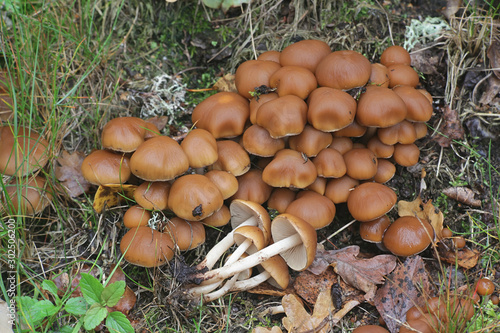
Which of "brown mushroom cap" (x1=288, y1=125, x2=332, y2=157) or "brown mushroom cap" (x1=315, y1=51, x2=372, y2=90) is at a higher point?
"brown mushroom cap" (x1=315, y1=51, x2=372, y2=90)

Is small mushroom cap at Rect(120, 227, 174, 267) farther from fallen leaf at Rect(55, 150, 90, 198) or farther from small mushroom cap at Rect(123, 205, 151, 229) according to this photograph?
fallen leaf at Rect(55, 150, 90, 198)

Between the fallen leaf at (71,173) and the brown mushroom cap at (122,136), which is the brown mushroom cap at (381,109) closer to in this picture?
the brown mushroom cap at (122,136)

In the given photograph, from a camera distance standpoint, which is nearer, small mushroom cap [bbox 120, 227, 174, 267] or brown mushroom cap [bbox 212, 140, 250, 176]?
small mushroom cap [bbox 120, 227, 174, 267]

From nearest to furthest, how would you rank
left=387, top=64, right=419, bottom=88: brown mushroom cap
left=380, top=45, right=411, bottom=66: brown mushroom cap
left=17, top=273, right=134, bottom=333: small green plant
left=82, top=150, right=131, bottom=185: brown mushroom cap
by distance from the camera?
left=17, top=273, right=134, bottom=333: small green plant, left=82, top=150, right=131, bottom=185: brown mushroom cap, left=387, top=64, right=419, bottom=88: brown mushroom cap, left=380, top=45, right=411, bottom=66: brown mushroom cap

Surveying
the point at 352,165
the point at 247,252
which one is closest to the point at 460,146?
the point at 352,165

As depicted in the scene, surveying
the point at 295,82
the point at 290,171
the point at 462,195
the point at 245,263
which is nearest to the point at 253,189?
the point at 290,171

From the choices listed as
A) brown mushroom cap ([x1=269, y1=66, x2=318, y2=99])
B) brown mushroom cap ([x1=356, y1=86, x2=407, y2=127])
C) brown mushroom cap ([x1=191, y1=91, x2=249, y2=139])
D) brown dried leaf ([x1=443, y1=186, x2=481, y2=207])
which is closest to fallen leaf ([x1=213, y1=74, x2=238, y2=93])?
brown mushroom cap ([x1=191, y1=91, x2=249, y2=139])

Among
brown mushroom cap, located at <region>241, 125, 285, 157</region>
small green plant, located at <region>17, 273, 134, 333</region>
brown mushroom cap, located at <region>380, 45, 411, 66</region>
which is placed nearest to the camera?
small green plant, located at <region>17, 273, 134, 333</region>

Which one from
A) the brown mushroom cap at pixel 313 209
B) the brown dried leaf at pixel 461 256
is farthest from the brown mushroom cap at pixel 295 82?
the brown dried leaf at pixel 461 256
